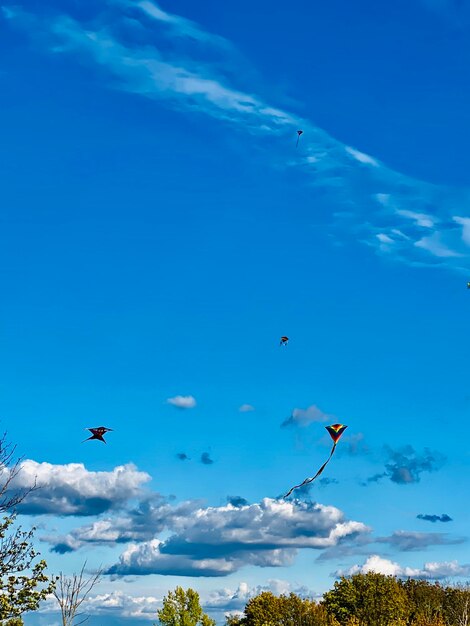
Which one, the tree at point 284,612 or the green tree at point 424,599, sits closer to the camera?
the tree at point 284,612

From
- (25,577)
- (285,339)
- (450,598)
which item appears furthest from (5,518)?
(450,598)

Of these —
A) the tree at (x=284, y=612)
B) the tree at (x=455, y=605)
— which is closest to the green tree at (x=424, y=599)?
the tree at (x=455, y=605)

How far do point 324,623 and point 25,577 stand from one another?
230 ft

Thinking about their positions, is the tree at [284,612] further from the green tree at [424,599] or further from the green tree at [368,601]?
the green tree at [424,599]

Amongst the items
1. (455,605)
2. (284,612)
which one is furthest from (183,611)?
(455,605)

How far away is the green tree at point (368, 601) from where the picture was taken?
334 feet

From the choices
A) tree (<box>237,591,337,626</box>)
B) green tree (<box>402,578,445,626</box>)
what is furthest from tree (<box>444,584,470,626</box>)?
tree (<box>237,591,337,626</box>)

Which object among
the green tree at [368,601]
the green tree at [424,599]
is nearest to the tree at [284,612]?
the green tree at [368,601]

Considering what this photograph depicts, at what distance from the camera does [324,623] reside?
96.7 m

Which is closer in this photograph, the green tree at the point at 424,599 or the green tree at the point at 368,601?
the green tree at the point at 368,601

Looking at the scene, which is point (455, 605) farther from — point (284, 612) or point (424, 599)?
point (284, 612)

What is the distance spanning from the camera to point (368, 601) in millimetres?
102750

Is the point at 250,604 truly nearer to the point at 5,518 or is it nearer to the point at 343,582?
the point at 343,582

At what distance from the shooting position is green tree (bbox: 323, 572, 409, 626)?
334 feet
